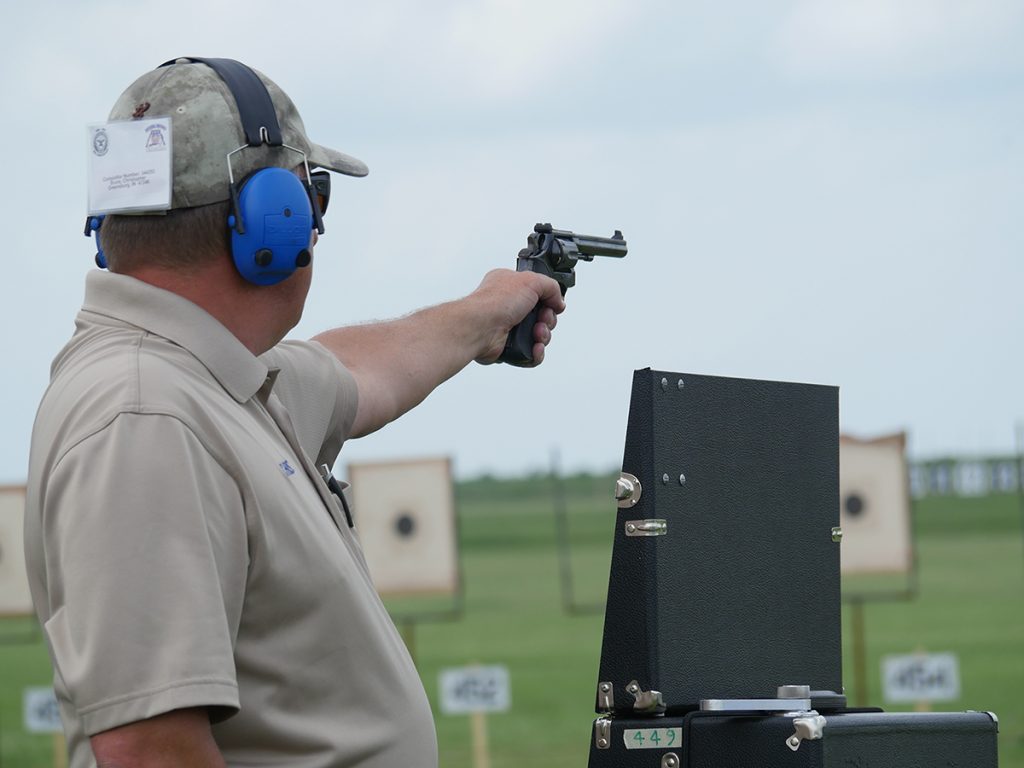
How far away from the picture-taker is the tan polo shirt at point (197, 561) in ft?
4.26

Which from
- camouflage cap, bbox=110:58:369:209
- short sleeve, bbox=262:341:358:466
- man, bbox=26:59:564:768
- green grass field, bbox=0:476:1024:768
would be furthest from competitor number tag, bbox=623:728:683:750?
green grass field, bbox=0:476:1024:768

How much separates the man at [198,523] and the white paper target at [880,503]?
8419 millimetres

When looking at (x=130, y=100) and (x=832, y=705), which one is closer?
(x=130, y=100)

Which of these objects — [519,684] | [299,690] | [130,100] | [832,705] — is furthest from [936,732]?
[519,684]

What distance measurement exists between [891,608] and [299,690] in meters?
12.1

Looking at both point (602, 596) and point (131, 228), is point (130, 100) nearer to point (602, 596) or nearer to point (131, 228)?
point (131, 228)

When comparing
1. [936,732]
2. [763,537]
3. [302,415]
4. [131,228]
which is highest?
[131,228]

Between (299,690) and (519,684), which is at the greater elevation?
(299,690)

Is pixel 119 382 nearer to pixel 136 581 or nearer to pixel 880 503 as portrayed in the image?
pixel 136 581

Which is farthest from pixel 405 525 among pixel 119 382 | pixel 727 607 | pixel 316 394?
pixel 119 382

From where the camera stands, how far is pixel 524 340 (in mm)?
2404

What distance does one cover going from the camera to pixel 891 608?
507 inches

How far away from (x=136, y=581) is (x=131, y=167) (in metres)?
0.45

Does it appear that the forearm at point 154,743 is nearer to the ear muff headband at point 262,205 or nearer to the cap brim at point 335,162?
the ear muff headband at point 262,205
